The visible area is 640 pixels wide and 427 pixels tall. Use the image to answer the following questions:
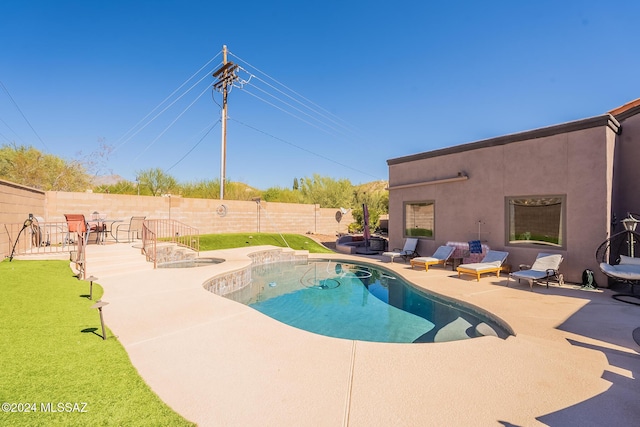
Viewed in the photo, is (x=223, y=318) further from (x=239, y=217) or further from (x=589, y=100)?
(x=589, y=100)

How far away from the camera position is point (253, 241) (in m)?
15.0

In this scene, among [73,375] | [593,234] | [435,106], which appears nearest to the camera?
[73,375]

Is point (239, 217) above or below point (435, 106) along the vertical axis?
below

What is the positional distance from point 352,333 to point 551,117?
54.0 feet

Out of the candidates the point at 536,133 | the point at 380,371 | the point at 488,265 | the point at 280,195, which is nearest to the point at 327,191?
the point at 280,195

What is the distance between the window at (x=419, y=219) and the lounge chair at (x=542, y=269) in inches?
148

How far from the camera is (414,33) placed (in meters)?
14.2

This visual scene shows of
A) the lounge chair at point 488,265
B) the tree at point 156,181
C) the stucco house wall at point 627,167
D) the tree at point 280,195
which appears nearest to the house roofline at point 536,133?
the stucco house wall at point 627,167

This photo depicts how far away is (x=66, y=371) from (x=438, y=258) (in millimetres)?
9387

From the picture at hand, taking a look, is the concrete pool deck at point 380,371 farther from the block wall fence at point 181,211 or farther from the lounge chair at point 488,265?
the block wall fence at point 181,211

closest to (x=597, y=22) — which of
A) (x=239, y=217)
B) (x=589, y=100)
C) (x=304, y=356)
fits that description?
(x=589, y=100)

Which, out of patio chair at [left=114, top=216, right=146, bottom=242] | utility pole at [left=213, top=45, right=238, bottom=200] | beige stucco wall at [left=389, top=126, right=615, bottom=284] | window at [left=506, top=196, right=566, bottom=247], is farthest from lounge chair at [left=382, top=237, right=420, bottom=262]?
utility pole at [left=213, top=45, right=238, bottom=200]

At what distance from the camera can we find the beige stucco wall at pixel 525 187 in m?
7.09

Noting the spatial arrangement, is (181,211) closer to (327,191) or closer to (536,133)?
(536,133)
